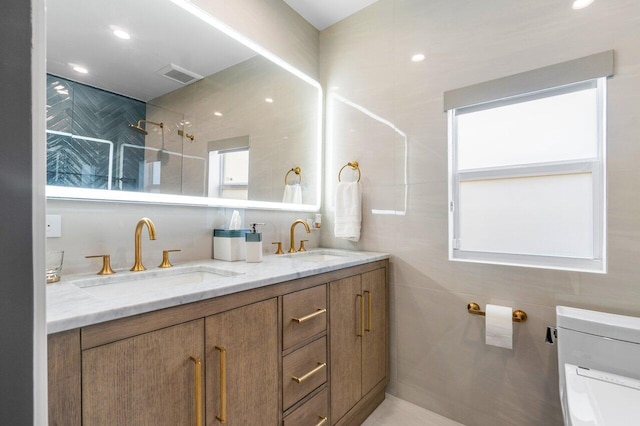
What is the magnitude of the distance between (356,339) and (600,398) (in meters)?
0.97

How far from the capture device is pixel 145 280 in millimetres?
1229

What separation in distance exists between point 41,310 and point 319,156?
2.13 metres

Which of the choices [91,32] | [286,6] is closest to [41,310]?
[91,32]

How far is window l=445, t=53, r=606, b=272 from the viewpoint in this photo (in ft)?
4.75

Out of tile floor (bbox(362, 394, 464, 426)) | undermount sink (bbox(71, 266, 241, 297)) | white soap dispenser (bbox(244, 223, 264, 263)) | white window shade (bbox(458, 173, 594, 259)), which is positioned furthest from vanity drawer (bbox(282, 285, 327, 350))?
white window shade (bbox(458, 173, 594, 259))

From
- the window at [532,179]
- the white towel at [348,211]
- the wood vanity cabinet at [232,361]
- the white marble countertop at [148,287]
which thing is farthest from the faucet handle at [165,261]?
the window at [532,179]

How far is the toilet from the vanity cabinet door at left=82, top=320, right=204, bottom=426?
3.86 ft

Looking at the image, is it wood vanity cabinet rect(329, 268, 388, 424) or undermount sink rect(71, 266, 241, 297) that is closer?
undermount sink rect(71, 266, 241, 297)

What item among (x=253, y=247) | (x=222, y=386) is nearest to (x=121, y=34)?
(x=253, y=247)

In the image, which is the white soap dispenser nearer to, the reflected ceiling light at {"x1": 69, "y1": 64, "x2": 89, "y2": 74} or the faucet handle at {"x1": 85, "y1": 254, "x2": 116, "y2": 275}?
the faucet handle at {"x1": 85, "y1": 254, "x2": 116, "y2": 275}

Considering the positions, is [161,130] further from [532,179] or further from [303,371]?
[532,179]

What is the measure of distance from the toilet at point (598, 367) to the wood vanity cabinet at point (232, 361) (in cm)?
89

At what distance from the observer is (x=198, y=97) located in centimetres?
155

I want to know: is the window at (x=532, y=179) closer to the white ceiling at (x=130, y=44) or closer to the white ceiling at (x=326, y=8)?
the white ceiling at (x=326, y=8)
